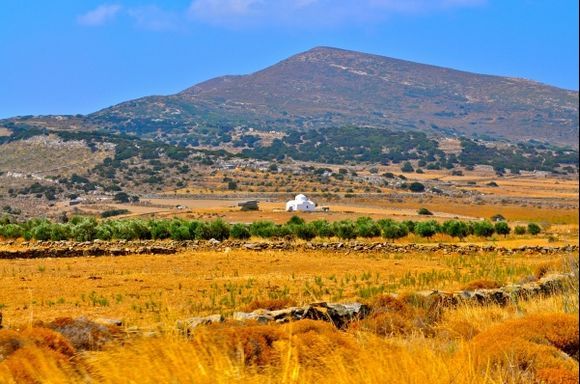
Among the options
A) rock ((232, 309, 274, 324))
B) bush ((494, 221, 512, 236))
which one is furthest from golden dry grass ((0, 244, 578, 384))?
bush ((494, 221, 512, 236))

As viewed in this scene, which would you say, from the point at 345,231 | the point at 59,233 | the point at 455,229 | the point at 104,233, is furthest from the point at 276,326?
the point at 455,229

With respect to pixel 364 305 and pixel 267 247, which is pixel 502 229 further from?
pixel 364 305

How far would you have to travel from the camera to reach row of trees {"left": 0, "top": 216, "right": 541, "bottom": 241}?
1596 inches

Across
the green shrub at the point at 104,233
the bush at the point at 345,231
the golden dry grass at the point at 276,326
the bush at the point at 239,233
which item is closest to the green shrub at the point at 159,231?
the green shrub at the point at 104,233

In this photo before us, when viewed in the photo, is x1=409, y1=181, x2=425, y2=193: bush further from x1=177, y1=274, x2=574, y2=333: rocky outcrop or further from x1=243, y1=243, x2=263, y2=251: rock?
x1=177, y1=274, x2=574, y2=333: rocky outcrop

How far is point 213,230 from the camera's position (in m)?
41.9

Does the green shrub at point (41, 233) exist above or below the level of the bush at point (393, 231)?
above

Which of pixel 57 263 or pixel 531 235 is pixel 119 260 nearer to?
pixel 57 263

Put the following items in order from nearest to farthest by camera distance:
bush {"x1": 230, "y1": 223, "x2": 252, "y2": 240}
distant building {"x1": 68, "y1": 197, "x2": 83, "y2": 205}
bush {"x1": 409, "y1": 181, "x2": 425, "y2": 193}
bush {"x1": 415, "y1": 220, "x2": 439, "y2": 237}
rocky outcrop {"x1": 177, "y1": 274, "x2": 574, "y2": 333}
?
1. rocky outcrop {"x1": 177, "y1": 274, "x2": 574, "y2": 333}
2. bush {"x1": 230, "y1": 223, "x2": 252, "y2": 240}
3. bush {"x1": 415, "y1": 220, "x2": 439, "y2": 237}
4. distant building {"x1": 68, "y1": 197, "x2": 83, "y2": 205}
5. bush {"x1": 409, "y1": 181, "x2": 425, "y2": 193}

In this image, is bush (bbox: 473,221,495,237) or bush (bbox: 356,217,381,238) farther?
bush (bbox: 473,221,495,237)

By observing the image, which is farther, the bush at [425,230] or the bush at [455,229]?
the bush at [455,229]

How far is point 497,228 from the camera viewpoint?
5091cm

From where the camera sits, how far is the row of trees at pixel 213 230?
133 ft

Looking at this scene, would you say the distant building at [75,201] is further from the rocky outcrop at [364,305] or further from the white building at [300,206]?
the rocky outcrop at [364,305]
